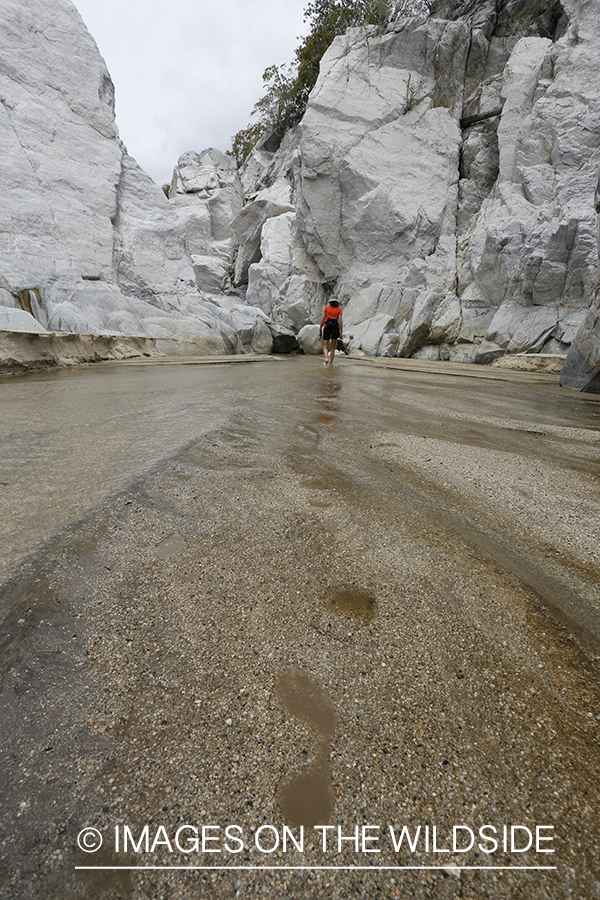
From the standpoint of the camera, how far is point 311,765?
0.79 meters

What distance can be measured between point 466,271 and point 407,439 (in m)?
14.0

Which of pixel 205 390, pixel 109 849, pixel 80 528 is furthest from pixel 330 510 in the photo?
pixel 205 390

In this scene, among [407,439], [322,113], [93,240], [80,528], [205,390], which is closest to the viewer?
[80,528]

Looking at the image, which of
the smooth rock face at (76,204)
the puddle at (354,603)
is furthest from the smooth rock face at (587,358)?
the smooth rock face at (76,204)

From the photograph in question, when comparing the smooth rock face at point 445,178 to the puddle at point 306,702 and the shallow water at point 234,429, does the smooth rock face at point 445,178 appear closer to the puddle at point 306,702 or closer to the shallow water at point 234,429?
the shallow water at point 234,429

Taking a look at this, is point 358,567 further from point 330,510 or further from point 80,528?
point 80,528

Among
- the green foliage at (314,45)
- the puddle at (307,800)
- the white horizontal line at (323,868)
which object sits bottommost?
the white horizontal line at (323,868)

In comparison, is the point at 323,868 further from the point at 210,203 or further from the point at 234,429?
the point at 210,203

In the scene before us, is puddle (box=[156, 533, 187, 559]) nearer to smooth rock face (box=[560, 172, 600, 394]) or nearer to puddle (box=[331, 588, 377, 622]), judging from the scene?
puddle (box=[331, 588, 377, 622])

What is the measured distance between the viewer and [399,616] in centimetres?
119

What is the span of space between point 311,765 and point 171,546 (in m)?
0.90

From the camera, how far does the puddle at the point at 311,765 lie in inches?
Result: 28.5

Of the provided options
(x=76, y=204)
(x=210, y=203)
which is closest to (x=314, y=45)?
(x=210, y=203)

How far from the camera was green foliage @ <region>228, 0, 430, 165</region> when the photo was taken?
1794 cm
